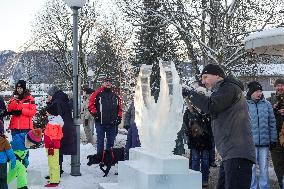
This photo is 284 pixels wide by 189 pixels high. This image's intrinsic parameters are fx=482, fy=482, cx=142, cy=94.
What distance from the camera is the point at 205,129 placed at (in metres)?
8.45

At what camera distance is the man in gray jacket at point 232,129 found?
4.81 metres

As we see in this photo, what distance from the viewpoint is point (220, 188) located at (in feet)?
17.5

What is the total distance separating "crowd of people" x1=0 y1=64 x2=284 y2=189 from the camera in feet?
15.9

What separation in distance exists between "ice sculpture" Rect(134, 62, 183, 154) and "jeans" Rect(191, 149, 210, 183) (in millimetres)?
2537

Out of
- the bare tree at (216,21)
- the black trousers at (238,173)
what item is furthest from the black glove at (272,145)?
the bare tree at (216,21)

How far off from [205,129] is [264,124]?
114cm

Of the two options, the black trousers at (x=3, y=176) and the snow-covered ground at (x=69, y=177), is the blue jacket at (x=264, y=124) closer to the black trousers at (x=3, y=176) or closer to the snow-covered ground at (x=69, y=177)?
the snow-covered ground at (x=69, y=177)

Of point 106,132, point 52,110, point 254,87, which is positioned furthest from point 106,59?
point 254,87

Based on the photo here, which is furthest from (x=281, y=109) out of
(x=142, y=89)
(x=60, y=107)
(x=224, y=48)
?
(x=224, y=48)

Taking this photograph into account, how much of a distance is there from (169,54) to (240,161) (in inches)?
997

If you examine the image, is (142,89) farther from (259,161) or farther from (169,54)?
(169,54)

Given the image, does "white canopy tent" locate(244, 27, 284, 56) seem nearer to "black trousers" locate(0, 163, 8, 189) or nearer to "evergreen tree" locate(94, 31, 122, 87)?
"black trousers" locate(0, 163, 8, 189)

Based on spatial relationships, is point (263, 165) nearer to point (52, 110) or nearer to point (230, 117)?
point (230, 117)

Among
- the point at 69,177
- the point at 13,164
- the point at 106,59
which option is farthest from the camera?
the point at 106,59
